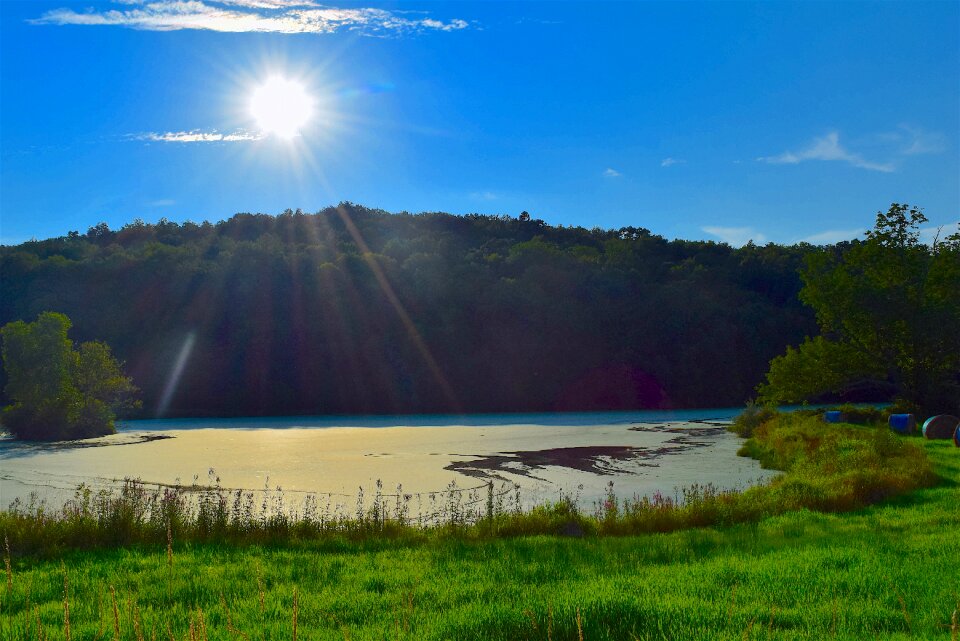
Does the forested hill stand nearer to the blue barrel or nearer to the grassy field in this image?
the blue barrel

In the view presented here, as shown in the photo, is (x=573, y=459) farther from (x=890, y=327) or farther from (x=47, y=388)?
(x=47, y=388)

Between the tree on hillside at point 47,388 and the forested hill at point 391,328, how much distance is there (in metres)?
13.9

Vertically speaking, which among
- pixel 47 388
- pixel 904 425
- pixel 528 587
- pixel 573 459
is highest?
pixel 47 388

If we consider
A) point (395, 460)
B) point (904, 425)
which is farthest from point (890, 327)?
point (395, 460)

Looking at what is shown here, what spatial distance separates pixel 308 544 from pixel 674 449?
1235 centimetres

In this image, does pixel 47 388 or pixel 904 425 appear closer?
pixel 904 425

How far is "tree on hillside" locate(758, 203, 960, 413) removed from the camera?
68.1ft

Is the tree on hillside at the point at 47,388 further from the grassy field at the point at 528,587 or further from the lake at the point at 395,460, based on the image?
the grassy field at the point at 528,587

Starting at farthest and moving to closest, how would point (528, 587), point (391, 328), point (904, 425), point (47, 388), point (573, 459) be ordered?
1. point (391, 328)
2. point (47, 388)
3. point (904, 425)
4. point (573, 459)
5. point (528, 587)

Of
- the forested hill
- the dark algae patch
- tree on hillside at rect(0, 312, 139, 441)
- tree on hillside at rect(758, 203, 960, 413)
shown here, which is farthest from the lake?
the forested hill

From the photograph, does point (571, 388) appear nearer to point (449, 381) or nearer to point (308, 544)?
point (449, 381)

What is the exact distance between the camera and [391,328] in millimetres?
45062

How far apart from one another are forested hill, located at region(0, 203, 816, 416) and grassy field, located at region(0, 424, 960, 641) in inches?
1298

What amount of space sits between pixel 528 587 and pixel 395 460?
1091 cm
